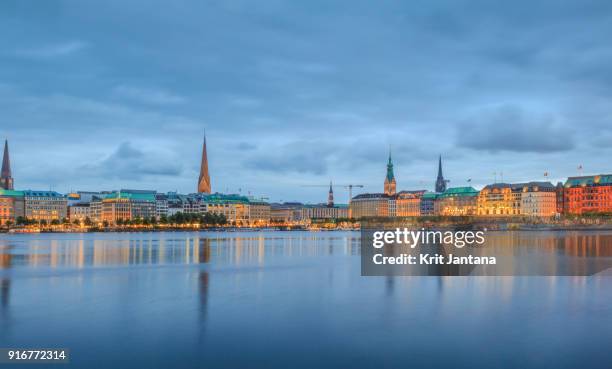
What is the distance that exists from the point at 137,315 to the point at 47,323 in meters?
2.78

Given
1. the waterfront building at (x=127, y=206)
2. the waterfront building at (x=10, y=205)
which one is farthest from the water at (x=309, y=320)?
the waterfront building at (x=10, y=205)

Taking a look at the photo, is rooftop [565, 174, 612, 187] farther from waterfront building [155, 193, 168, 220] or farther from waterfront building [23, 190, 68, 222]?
waterfront building [23, 190, 68, 222]

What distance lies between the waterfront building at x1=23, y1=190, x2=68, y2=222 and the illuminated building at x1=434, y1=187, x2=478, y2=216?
4308 inches

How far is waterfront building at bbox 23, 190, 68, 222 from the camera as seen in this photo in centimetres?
17775

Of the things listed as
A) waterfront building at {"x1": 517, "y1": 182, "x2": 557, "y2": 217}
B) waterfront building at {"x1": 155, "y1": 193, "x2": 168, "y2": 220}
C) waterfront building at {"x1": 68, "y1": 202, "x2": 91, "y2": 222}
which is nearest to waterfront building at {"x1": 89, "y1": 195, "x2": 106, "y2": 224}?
waterfront building at {"x1": 68, "y1": 202, "x2": 91, "y2": 222}

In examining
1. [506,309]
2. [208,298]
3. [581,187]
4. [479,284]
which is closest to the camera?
[506,309]

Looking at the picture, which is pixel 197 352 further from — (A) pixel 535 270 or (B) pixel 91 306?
(A) pixel 535 270

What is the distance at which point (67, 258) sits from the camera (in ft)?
159

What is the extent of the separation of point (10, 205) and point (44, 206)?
1085 cm

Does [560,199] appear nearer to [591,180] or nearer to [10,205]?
[591,180]

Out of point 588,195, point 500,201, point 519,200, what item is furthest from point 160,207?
point 588,195

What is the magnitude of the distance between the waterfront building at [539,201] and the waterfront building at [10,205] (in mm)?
128635

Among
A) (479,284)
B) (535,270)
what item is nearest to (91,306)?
(479,284)

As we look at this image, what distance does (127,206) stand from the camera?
18038 centimetres
